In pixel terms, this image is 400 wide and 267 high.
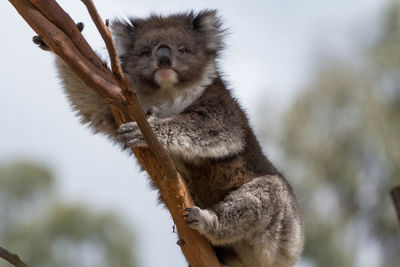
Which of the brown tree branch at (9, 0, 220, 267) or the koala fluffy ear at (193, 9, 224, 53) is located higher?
the koala fluffy ear at (193, 9, 224, 53)

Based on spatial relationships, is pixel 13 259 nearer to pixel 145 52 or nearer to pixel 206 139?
pixel 206 139

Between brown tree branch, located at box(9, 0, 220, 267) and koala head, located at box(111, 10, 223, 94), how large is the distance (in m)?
0.85

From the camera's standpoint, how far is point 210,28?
476 centimetres

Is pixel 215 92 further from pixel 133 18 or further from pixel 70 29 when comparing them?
pixel 70 29

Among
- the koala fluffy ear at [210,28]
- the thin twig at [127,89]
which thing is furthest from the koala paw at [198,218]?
the koala fluffy ear at [210,28]

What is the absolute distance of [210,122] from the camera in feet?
13.2

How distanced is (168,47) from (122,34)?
41 cm

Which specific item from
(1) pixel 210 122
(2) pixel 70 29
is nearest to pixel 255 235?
(1) pixel 210 122

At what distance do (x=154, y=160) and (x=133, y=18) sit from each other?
5.90 ft

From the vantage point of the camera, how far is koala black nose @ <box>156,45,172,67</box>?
422 centimetres

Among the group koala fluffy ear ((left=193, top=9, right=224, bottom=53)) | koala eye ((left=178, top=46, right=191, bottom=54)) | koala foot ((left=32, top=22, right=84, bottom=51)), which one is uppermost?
koala fluffy ear ((left=193, top=9, right=224, bottom=53))

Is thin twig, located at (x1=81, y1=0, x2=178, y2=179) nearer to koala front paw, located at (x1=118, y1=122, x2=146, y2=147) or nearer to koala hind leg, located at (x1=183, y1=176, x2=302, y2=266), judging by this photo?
koala front paw, located at (x1=118, y1=122, x2=146, y2=147)

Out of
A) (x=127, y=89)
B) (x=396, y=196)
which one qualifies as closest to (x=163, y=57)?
(x=127, y=89)

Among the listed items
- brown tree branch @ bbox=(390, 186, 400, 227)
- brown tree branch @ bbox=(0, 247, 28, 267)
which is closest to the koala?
brown tree branch @ bbox=(390, 186, 400, 227)
